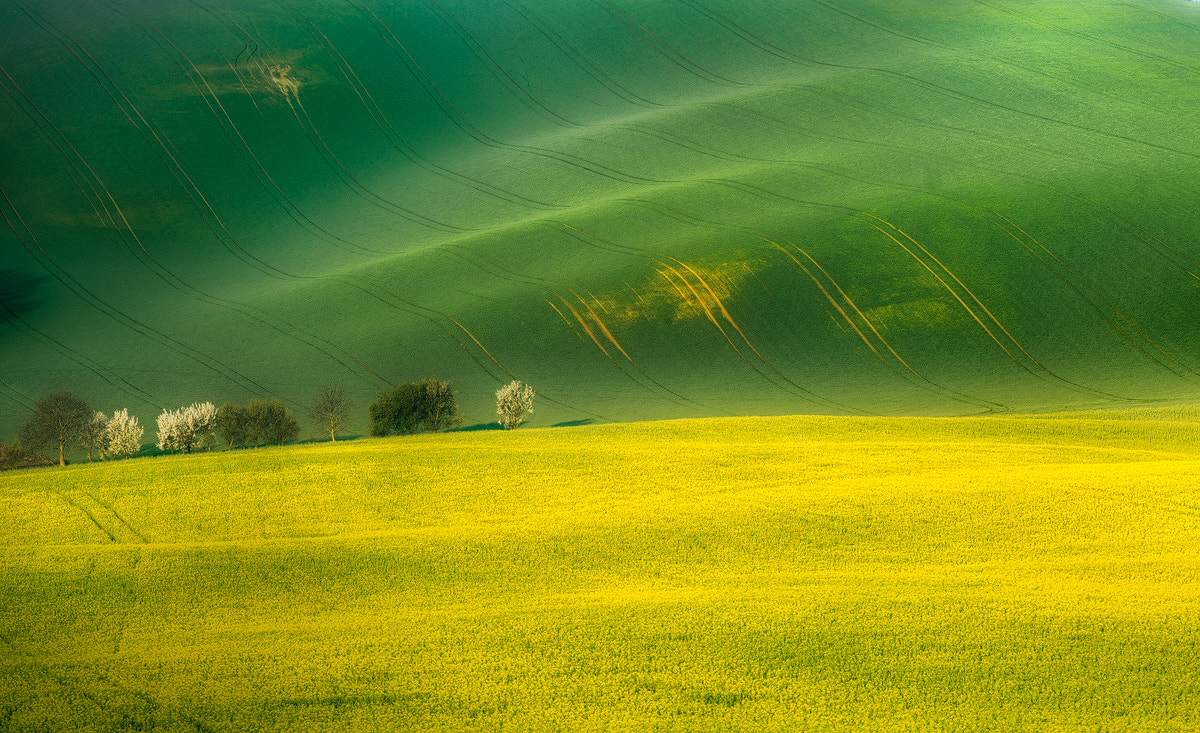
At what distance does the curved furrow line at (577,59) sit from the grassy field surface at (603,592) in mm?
62917

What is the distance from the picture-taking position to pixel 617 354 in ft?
152

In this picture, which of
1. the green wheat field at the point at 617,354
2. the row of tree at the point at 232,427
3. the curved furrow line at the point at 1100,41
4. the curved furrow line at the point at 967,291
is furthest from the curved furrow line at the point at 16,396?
the curved furrow line at the point at 1100,41

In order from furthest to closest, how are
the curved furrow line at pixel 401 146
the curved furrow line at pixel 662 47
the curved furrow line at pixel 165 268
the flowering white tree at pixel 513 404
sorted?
the curved furrow line at pixel 662 47 → the curved furrow line at pixel 401 146 → the curved furrow line at pixel 165 268 → the flowering white tree at pixel 513 404

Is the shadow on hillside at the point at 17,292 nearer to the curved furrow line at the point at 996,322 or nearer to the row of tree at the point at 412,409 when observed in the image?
the row of tree at the point at 412,409

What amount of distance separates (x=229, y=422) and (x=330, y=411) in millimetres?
4149

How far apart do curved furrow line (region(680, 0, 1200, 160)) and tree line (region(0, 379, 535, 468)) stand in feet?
153

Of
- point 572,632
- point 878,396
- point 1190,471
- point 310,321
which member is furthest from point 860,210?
point 572,632

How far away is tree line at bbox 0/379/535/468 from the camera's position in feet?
107

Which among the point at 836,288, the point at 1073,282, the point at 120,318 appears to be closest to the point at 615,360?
the point at 836,288

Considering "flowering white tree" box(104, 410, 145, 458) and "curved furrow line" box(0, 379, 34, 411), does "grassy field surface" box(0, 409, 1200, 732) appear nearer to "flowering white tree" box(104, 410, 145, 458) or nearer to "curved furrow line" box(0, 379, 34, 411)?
"flowering white tree" box(104, 410, 145, 458)

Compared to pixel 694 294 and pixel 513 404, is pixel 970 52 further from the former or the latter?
pixel 513 404

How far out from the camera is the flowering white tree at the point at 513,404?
130 ft

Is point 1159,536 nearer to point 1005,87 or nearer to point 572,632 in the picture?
point 572,632

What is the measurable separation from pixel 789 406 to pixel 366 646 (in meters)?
33.6
